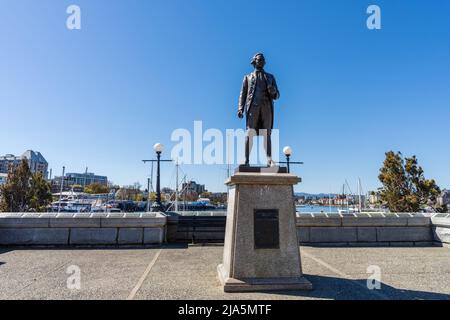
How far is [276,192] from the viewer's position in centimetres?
594

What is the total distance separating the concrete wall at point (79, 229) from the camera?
9.82 m

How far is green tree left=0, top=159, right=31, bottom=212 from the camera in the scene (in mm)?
31297

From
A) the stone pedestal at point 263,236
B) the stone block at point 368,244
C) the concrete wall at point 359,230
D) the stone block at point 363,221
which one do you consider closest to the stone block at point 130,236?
the stone pedestal at point 263,236

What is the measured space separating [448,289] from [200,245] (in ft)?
23.2

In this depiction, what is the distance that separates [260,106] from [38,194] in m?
36.4

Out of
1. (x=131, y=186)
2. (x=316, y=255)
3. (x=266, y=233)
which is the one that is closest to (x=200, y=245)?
(x=316, y=255)

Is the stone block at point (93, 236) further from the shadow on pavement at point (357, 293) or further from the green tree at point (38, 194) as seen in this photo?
the green tree at point (38, 194)

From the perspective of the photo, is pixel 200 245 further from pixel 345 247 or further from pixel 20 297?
pixel 20 297

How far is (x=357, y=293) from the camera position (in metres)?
5.17

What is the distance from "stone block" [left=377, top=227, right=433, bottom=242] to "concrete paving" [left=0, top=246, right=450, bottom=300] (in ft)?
3.59

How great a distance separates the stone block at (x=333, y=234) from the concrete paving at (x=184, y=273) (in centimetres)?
112

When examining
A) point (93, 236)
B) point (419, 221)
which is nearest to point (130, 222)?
point (93, 236)

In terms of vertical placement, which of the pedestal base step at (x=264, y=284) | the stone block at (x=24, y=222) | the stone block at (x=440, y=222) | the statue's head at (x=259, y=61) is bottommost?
the pedestal base step at (x=264, y=284)

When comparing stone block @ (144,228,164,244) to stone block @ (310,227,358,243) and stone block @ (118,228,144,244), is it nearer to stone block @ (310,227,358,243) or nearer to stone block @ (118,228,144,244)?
stone block @ (118,228,144,244)
